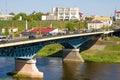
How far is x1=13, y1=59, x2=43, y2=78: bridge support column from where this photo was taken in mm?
79125

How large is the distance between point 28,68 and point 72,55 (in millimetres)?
34662

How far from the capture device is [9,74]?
8094 cm

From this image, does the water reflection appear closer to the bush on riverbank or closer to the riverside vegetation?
the riverside vegetation

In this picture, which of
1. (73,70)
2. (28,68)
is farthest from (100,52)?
(28,68)

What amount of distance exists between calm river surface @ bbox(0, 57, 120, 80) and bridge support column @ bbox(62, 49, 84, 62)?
2199mm

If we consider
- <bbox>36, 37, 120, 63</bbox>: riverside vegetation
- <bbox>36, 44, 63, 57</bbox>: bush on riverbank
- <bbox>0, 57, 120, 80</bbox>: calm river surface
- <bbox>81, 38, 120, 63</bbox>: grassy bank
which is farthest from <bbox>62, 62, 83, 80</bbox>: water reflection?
<bbox>36, 44, 63, 57</bbox>: bush on riverbank

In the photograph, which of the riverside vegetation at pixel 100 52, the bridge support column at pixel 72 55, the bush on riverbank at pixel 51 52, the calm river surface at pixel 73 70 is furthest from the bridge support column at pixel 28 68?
the bush on riverbank at pixel 51 52

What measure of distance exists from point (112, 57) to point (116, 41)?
19355 millimetres

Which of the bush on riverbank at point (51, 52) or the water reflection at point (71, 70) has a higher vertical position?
the bush on riverbank at point (51, 52)

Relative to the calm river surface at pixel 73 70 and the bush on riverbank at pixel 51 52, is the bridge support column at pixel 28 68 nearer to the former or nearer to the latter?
the calm river surface at pixel 73 70

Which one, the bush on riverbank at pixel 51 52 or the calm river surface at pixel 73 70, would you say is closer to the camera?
the calm river surface at pixel 73 70

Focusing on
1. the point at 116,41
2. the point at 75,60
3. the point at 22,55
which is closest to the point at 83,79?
the point at 22,55

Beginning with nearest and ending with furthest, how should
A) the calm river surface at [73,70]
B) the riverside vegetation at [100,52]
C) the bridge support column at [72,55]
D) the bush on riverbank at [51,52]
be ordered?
the calm river surface at [73,70]
the bridge support column at [72,55]
the riverside vegetation at [100,52]
the bush on riverbank at [51,52]

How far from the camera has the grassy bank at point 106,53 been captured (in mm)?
115875
